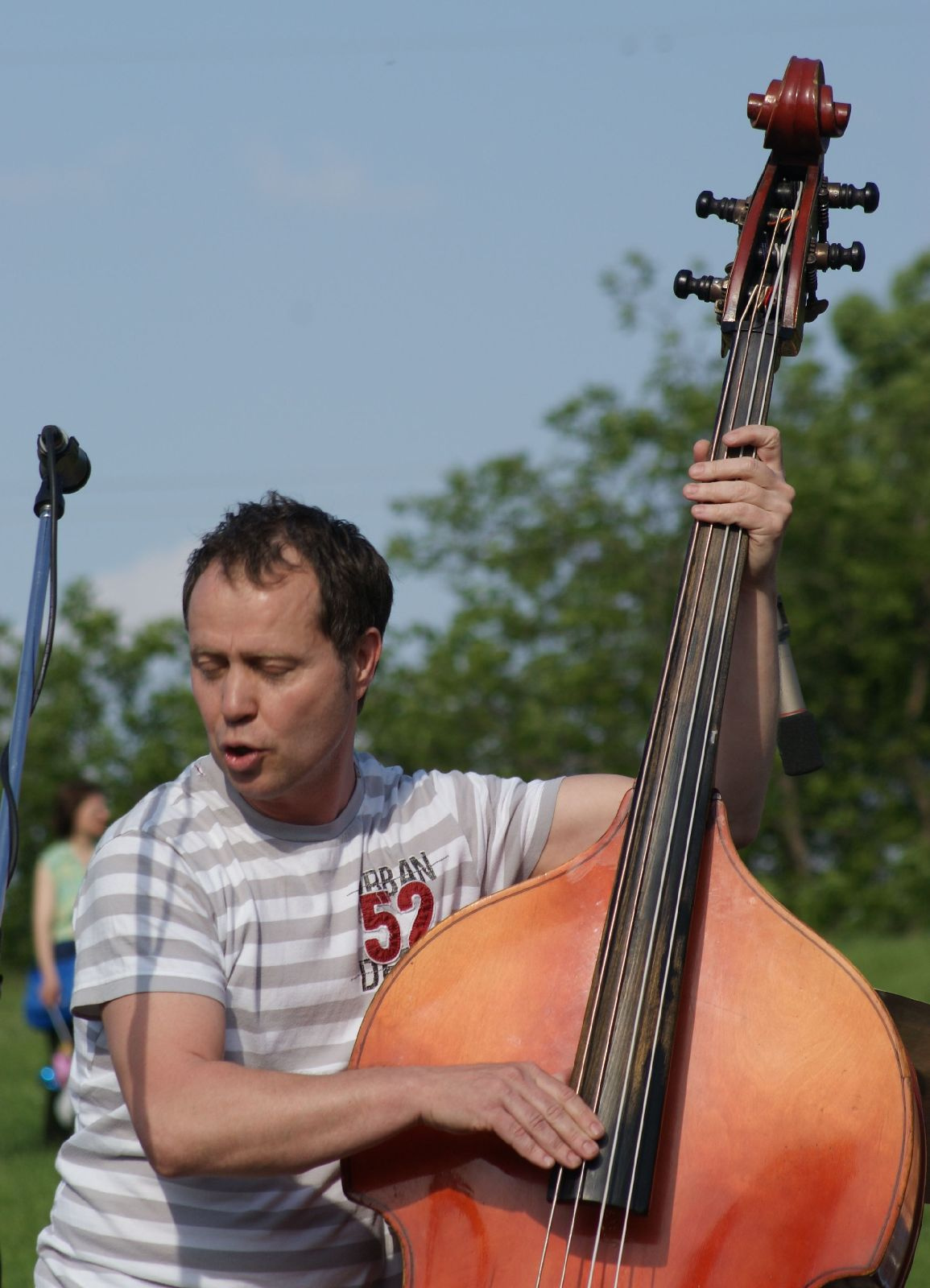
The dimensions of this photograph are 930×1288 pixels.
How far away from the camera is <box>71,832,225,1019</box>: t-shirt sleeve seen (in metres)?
2.19

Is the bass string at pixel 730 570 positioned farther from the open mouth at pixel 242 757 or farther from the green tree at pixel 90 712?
the green tree at pixel 90 712

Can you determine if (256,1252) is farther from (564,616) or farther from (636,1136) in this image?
(564,616)

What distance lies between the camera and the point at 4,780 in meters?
1.96

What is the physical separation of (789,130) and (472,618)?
2128 centimetres

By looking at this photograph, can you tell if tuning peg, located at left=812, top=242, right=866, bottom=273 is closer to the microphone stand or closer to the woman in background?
the microphone stand

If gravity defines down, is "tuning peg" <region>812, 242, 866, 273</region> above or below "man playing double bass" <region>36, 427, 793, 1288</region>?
above

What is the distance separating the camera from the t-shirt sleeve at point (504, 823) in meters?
2.67

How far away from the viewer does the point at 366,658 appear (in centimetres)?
261

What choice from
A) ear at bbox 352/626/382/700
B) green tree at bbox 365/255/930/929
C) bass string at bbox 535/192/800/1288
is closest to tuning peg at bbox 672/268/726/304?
bass string at bbox 535/192/800/1288

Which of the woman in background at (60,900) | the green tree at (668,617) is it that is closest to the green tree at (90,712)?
the green tree at (668,617)

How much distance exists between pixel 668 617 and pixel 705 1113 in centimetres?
2132

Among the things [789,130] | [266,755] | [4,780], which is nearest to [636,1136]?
[266,755]

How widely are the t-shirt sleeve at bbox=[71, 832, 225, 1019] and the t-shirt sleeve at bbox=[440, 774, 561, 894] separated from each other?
0.53 meters

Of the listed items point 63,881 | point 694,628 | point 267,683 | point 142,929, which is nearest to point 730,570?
point 694,628
